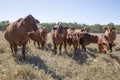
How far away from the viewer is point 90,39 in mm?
14758

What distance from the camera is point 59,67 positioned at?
33.8 ft

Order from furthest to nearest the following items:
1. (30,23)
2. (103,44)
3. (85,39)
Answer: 1. (85,39)
2. (103,44)
3. (30,23)

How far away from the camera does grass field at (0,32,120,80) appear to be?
8.57 metres

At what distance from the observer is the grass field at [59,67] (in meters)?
8.57

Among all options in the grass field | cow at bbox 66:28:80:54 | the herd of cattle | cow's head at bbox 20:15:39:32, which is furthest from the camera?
cow at bbox 66:28:80:54

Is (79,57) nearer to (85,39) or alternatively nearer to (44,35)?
(85,39)

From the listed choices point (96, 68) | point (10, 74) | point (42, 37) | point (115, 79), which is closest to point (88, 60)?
point (96, 68)

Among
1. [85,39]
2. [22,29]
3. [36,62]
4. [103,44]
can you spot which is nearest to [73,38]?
[85,39]

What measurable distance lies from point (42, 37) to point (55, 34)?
2480mm

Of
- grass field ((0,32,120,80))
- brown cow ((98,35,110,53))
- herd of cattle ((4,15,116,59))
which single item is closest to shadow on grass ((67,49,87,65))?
grass field ((0,32,120,80))

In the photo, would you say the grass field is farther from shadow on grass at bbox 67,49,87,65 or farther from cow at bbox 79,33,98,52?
cow at bbox 79,33,98,52

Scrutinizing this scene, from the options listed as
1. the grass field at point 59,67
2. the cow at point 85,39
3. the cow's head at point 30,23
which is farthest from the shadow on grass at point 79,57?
the cow's head at point 30,23

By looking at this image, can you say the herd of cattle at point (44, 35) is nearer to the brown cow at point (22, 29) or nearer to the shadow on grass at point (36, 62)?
the brown cow at point (22, 29)

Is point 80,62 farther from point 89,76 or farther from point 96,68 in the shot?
point 89,76
